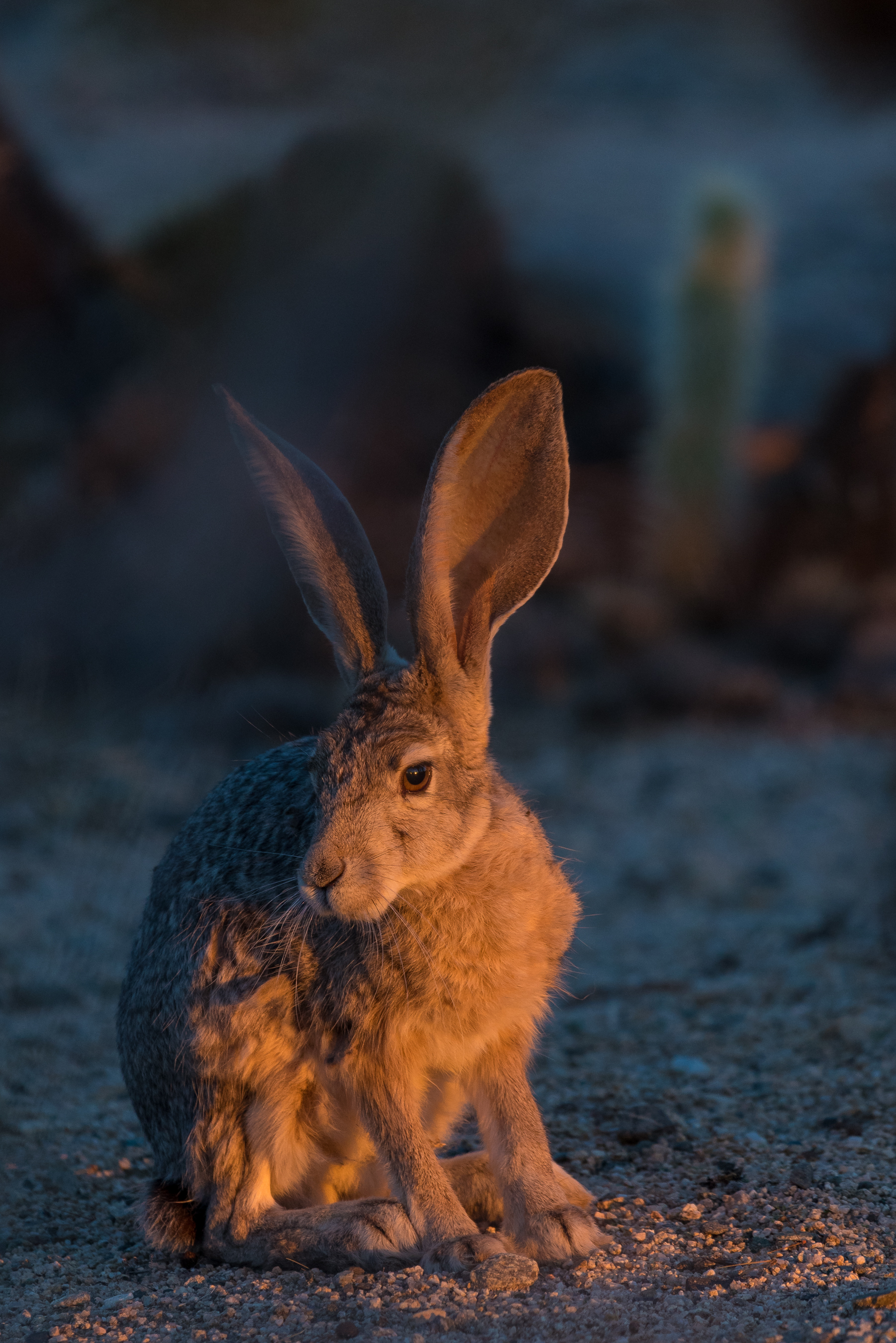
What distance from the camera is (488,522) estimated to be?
133 inches

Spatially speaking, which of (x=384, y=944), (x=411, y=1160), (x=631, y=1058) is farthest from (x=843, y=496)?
(x=411, y=1160)

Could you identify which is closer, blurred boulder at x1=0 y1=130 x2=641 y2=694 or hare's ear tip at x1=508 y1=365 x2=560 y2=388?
hare's ear tip at x1=508 y1=365 x2=560 y2=388

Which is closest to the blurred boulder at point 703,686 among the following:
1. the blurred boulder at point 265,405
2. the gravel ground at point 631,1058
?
the gravel ground at point 631,1058

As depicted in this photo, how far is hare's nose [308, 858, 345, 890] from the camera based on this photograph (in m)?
3.02

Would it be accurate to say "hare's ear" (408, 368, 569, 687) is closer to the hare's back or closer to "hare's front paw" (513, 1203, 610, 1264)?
the hare's back

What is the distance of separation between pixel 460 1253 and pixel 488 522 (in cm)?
174

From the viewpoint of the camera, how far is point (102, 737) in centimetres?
839

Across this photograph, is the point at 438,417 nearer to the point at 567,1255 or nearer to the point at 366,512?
the point at 366,512

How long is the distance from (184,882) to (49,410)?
805cm

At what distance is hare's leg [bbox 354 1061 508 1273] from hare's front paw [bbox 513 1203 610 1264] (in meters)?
0.07

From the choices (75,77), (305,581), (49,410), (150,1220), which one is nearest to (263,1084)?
(150,1220)

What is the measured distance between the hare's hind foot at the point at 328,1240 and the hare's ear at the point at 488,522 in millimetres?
1321

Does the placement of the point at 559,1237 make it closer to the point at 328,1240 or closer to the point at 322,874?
the point at 328,1240

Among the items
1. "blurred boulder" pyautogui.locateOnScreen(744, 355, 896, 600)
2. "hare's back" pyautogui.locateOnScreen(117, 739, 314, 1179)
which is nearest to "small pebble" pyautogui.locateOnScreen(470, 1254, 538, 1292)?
"hare's back" pyautogui.locateOnScreen(117, 739, 314, 1179)
